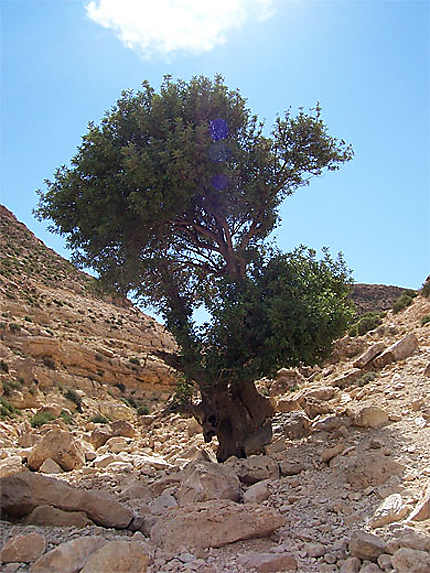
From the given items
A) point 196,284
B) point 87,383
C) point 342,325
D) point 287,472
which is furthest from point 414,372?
point 87,383

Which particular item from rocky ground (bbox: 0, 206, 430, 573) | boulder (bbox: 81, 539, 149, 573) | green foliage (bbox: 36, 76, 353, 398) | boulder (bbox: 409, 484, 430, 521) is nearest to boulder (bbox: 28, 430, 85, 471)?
rocky ground (bbox: 0, 206, 430, 573)

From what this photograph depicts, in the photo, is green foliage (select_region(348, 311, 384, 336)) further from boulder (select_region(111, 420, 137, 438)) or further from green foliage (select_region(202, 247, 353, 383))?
boulder (select_region(111, 420, 137, 438))

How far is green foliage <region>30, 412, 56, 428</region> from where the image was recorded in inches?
796

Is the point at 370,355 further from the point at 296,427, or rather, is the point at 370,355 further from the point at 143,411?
the point at 143,411

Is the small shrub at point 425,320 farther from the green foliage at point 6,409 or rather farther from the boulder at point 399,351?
the green foliage at point 6,409

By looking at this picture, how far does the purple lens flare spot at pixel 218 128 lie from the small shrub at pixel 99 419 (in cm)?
1744

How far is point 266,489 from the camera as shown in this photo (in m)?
7.63

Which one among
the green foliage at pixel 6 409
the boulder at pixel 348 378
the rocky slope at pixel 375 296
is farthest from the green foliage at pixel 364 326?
the rocky slope at pixel 375 296

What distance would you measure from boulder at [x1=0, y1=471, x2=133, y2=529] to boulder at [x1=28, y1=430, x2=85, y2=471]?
5.12 metres

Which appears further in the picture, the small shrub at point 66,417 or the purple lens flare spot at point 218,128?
the small shrub at point 66,417

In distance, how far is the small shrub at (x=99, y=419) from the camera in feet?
80.7

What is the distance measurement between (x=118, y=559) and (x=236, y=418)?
6904mm

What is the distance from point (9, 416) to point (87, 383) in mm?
9828

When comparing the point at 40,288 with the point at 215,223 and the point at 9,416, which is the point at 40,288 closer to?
the point at 9,416
